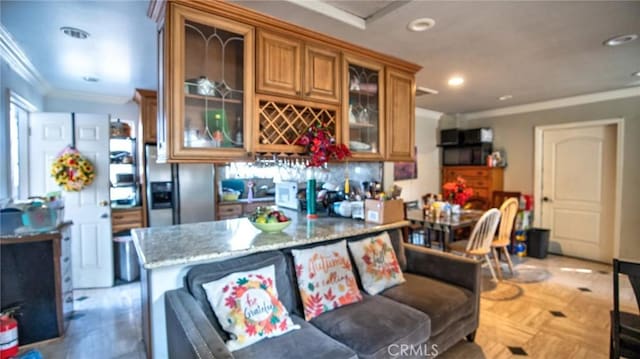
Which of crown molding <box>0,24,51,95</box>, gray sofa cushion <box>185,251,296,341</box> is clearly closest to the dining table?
gray sofa cushion <box>185,251,296,341</box>

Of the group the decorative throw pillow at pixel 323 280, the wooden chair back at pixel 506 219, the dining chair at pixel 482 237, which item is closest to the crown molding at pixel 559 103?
the wooden chair back at pixel 506 219

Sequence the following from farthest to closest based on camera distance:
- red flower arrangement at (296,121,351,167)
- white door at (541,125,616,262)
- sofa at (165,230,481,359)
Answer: white door at (541,125,616,262) < red flower arrangement at (296,121,351,167) < sofa at (165,230,481,359)

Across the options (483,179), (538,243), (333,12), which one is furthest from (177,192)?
(538,243)

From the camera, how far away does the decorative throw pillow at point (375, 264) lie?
2336 millimetres

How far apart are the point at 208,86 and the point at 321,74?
2.89ft

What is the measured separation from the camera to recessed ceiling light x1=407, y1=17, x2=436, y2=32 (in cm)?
233

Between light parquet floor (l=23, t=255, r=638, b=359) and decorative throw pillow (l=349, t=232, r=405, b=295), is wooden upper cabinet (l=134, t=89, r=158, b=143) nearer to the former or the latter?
light parquet floor (l=23, t=255, r=638, b=359)

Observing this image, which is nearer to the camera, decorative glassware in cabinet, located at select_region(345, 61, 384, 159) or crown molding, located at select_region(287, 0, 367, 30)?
crown molding, located at select_region(287, 0, 367, 30)

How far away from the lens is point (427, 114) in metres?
6.08

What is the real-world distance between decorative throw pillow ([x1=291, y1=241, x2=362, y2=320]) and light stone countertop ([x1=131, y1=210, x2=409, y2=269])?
0.10 meters

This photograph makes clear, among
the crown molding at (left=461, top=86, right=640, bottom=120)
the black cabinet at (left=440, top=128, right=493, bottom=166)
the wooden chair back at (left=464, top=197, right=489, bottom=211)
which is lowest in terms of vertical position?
the wooden chair back at (left=464, top=197, right=489, bottom=211)

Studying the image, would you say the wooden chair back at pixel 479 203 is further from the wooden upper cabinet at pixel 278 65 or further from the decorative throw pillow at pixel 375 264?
the wooden upper cabinet at pixel 278 65

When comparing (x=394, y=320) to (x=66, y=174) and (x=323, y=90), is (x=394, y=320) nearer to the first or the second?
(x=323, y=90)

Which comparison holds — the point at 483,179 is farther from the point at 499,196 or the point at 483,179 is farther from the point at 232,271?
the point at 232,271
